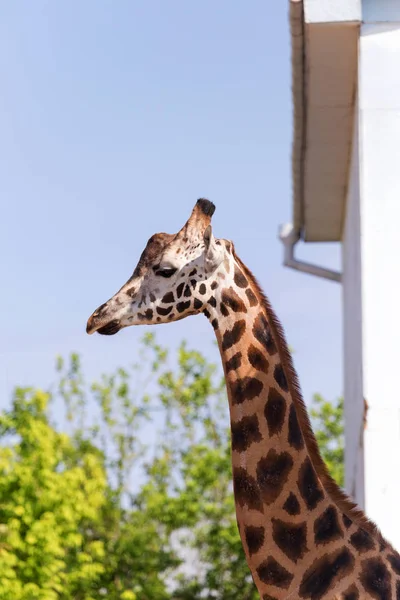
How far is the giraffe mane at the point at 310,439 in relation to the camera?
577 centimetres

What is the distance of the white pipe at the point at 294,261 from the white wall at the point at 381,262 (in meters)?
5.71

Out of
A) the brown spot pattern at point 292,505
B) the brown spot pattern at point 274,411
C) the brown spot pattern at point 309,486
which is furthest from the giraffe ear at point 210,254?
the brown spot pattern at point 292,505

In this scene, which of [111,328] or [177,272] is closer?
[111,328]

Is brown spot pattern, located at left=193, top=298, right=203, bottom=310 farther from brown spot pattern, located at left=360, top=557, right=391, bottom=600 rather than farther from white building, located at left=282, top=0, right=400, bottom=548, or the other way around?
white building, located at left=282, top=0, right=400, bottom=548

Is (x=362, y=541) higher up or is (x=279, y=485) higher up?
(x=279, y=485)

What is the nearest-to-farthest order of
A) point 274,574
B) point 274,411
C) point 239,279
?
point 274,574 < point 274,411 < point 239,279

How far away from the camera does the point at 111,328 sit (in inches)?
229

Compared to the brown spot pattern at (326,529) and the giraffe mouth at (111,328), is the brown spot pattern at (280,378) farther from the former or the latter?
the giraffe mouth at (111,328)

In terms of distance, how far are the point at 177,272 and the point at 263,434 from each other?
3.17ft

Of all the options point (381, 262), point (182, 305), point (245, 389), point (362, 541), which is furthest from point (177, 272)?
point (381, 262)

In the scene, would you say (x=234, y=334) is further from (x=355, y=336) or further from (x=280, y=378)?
(x=355, y=336)

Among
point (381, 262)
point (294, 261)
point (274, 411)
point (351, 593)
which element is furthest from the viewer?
point (294, 261)

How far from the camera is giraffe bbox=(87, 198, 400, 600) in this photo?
219 inches

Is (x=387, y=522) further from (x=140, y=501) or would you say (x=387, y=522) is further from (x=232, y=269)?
(x=140, y=501)
